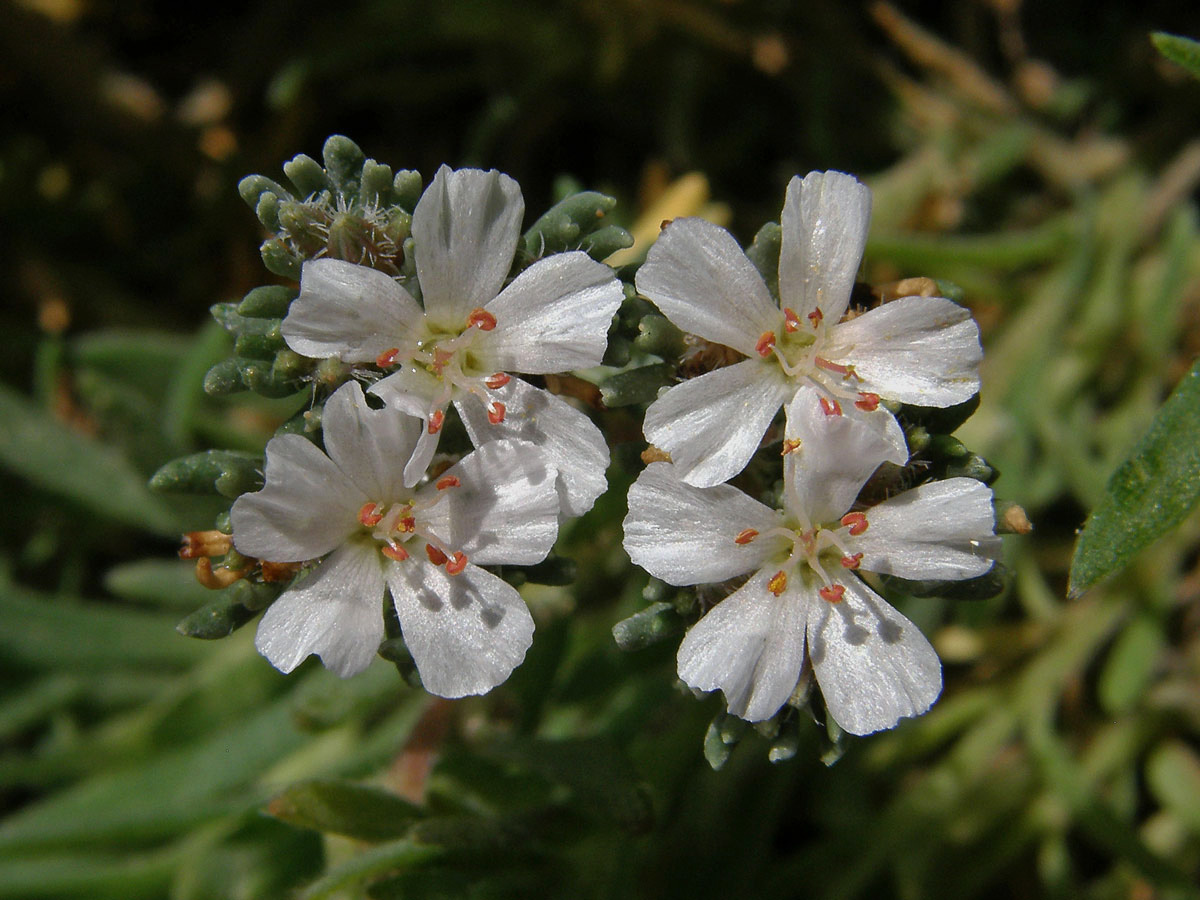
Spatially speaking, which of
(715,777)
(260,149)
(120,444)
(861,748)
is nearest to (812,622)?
(715,777)

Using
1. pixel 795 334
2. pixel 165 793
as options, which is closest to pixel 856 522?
pixel 795 334

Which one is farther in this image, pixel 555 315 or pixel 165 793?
pixel 165 793

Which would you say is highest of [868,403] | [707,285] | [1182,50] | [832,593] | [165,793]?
[1182,50]

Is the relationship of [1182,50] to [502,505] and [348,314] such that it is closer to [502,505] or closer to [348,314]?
[502,505]

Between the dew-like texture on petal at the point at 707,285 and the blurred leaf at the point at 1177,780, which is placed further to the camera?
the blurred leaf at the point at 1177,780

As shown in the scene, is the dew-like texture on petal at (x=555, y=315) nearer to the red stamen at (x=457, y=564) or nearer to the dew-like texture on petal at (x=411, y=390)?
the dew-like texture on petal at (x=411, y=390)

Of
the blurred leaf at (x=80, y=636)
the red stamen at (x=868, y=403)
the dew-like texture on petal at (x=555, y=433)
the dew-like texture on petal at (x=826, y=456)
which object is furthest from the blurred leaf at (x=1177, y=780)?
the blurred leaf at (x=80, y=636)
